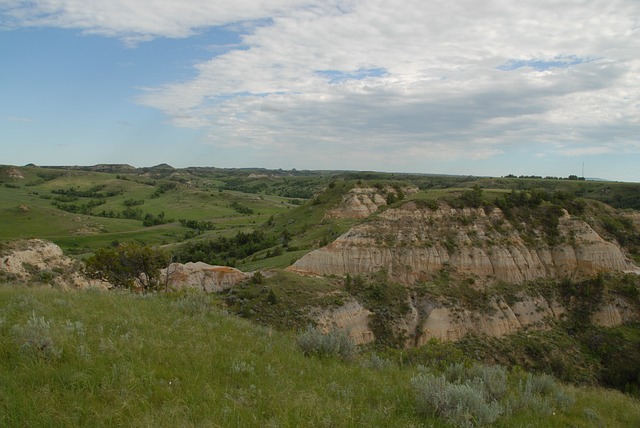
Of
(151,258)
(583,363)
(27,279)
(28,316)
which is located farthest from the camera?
(583,363)

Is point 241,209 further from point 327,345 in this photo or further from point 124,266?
point 327,345

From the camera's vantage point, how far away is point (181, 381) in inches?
204

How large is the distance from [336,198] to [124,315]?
57315 mm

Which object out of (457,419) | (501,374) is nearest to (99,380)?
(457,419)

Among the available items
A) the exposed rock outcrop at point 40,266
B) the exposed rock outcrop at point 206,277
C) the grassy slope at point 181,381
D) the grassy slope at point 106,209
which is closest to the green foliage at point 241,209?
the grassy slope at point 106,209

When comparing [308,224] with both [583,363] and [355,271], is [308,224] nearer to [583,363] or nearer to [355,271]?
[355,271]

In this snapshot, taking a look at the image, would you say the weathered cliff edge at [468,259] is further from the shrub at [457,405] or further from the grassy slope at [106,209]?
the grassy slope at [106,209]

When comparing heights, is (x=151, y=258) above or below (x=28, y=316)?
below

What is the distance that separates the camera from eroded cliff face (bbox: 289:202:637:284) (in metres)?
35.7

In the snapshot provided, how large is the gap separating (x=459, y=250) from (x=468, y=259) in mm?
1062

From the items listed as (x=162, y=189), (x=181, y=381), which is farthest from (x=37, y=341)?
(x=162, y=189)

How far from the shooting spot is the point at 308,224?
6081 centimetres

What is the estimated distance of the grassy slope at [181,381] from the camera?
13.9 feet

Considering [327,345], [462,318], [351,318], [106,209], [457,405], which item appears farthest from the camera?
[106,209]
